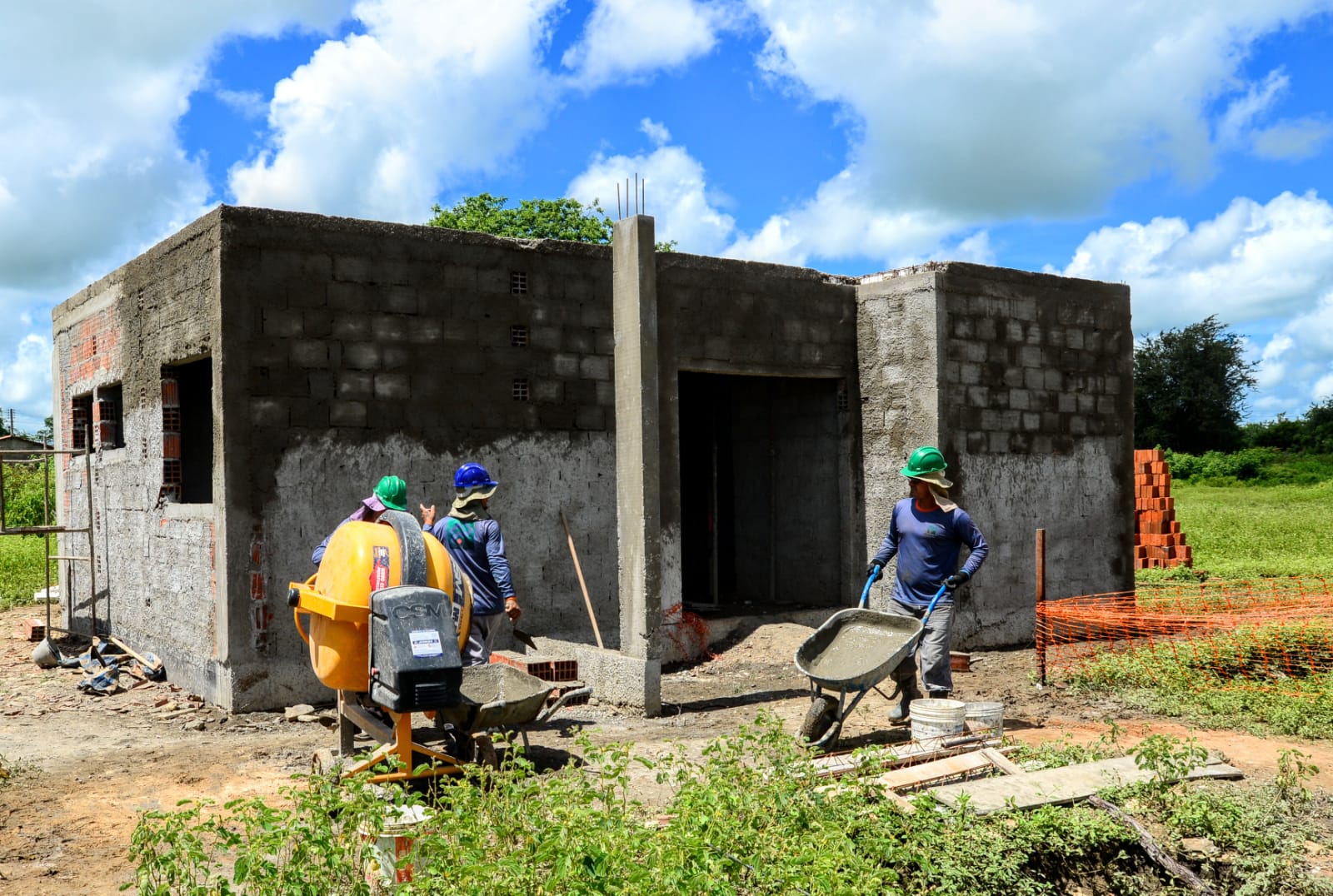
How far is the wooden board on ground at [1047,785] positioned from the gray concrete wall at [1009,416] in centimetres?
499

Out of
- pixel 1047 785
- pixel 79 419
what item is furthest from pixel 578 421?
pixel 79 419

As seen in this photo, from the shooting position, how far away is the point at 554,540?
9.98m

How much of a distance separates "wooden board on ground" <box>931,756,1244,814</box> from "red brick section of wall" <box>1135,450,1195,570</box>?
11.7m

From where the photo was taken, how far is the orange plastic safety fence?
904 centimetres

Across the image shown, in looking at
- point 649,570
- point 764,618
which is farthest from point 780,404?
point 649,570

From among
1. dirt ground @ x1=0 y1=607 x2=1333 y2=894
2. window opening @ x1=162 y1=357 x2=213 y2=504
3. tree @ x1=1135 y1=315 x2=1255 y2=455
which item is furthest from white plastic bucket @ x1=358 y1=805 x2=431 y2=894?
tree @ x1=1135 y1=315 x2=1255 y2=455

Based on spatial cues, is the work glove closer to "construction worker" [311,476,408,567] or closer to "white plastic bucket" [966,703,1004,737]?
"white plastic bucket" [966,703,1004,737]

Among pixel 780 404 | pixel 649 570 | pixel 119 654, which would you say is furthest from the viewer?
pixel 780 404

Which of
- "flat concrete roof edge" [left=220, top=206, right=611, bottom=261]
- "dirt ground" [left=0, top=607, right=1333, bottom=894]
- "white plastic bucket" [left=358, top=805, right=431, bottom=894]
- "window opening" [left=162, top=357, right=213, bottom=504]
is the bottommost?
"dirt ground" [left=0, top=607, right=1333, bottom=894]

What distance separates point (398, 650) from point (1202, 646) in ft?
23.8

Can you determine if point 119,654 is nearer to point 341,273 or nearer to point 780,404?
point 341,273

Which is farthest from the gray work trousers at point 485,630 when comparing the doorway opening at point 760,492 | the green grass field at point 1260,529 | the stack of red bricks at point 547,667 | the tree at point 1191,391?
the tree at point 1191,391

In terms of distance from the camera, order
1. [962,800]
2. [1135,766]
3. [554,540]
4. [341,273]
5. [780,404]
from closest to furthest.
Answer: [962,800]
[1135,766]
[341,273]
[554,540]
[780,404]

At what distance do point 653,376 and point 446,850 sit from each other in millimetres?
4992
